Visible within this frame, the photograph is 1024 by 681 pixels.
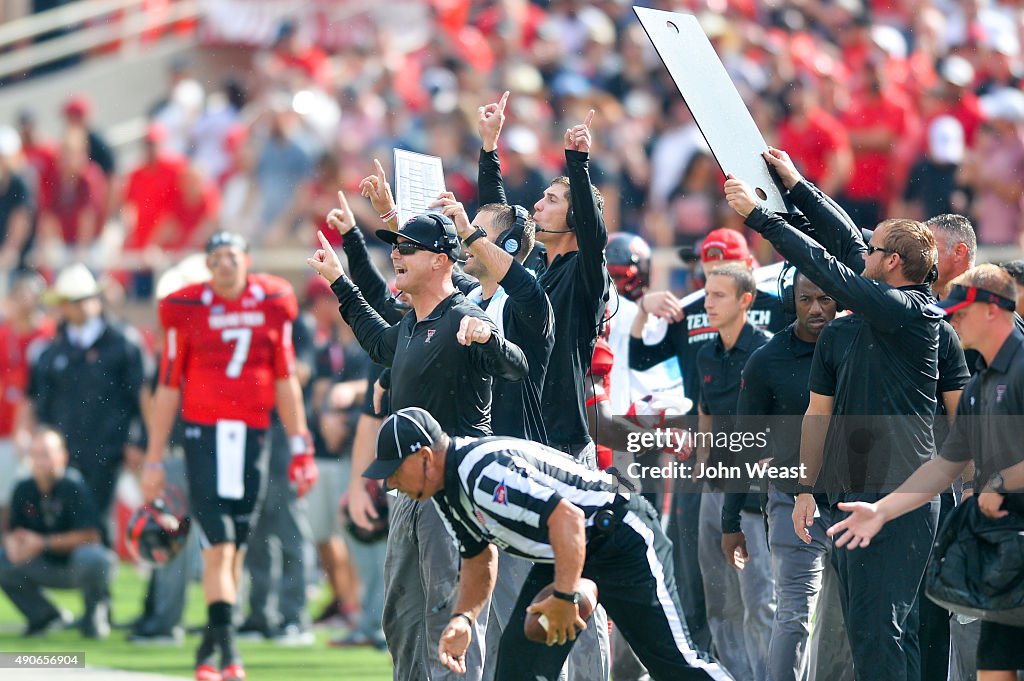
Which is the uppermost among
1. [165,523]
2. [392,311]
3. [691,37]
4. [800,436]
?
[691,37]

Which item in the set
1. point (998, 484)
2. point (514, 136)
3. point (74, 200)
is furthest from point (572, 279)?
point (74, 200)

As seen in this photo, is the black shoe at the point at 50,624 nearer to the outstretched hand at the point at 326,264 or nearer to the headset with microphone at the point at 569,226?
the outstretched hand at the point at 326,264

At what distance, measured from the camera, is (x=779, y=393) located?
7957 mm

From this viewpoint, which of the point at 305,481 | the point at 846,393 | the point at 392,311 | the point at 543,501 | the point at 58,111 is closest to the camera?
the point at 543,501

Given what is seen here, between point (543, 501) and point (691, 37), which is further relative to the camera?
point (691, 37)

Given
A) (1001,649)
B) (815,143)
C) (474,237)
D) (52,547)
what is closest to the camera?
(1001,649)

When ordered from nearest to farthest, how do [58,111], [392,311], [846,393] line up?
[846,393] < [392,311] < [58,111]

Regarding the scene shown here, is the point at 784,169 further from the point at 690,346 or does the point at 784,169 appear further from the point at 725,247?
the point at 690,346

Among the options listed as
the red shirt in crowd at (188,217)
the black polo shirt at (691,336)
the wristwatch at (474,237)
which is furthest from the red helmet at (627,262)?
the red shirt in crowd at (188,217)

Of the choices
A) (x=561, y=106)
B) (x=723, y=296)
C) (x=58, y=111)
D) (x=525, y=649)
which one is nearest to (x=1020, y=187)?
(x=561, y=106)

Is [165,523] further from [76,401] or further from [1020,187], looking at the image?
[1020,187]

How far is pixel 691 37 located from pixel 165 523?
506cm

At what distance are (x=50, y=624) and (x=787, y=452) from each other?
21.1ft

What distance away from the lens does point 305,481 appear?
408 inches
